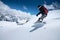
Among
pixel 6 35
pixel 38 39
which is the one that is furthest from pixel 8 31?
pixel 38 39

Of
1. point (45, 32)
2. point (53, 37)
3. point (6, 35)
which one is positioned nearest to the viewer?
point (53, 37)

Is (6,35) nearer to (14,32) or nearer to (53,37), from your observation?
(14,32)

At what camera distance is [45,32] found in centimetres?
379

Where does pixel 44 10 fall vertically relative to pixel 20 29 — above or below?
above

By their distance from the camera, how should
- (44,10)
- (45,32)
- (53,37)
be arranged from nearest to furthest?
(53,37) < (45,32) < (44,10)

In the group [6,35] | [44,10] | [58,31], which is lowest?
[6,35]

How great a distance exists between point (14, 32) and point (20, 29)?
0.28 metres

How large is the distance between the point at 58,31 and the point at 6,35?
210cm

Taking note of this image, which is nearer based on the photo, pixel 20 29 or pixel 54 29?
pixel 54 29

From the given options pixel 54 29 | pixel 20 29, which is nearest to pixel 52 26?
pixel 54 29

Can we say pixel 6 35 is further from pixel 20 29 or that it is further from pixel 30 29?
pixel 30 29

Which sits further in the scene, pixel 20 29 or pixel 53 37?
pixel 20 29

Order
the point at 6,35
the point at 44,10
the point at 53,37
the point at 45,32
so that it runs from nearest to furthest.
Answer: the point at 53,37, the point at 45,32, the point at 44,10, the point at 6,35

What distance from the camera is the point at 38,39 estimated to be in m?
3.60
